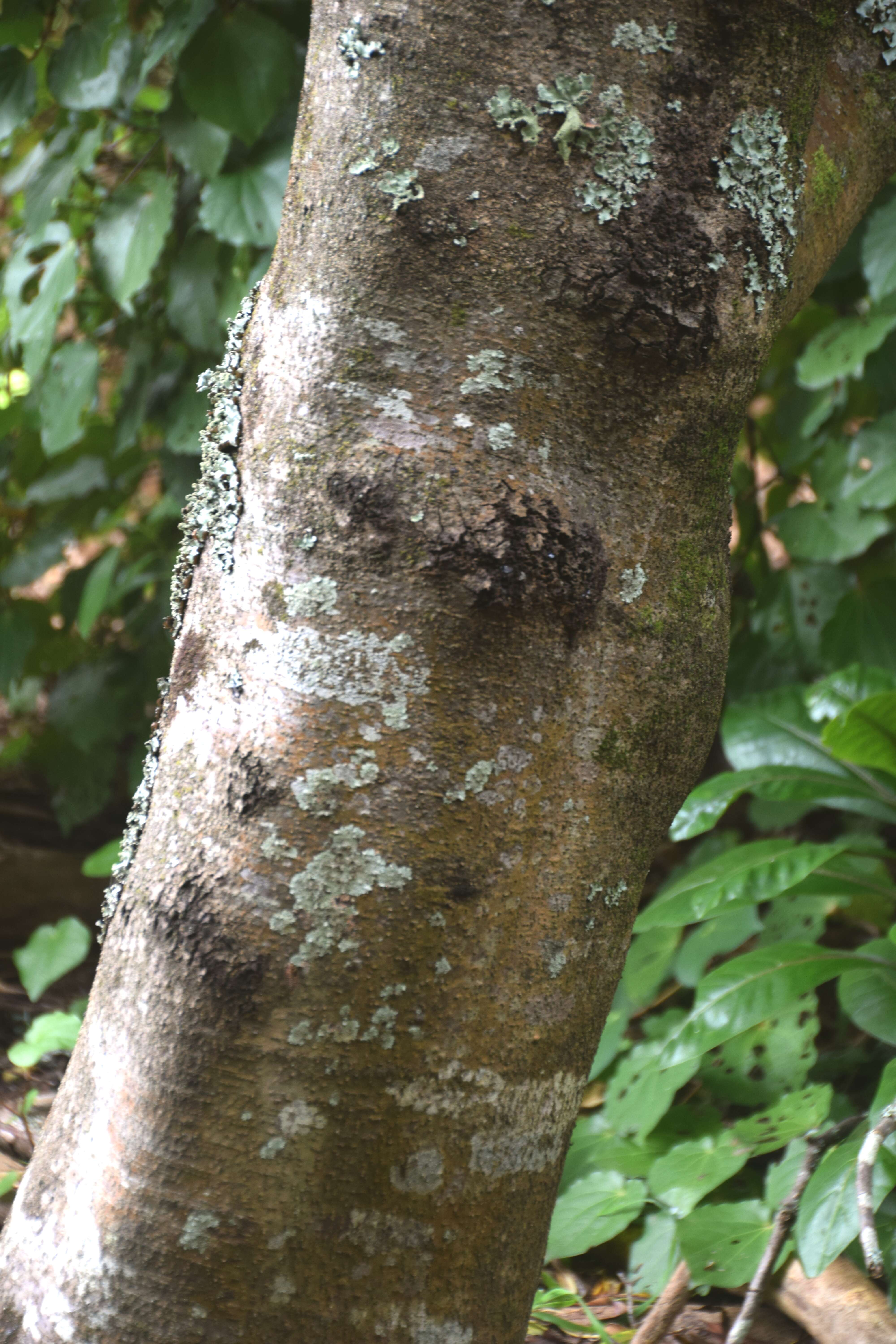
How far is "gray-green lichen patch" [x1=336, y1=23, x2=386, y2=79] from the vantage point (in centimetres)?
57

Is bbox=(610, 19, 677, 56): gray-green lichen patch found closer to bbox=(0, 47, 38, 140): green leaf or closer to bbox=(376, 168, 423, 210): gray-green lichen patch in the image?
bbox=(376, 168, 423, 210): gray-green lichen patch

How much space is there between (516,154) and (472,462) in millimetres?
171

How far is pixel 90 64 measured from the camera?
1.39 metres

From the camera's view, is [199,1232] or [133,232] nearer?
[199,1232]

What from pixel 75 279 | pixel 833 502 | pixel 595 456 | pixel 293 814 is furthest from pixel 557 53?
pixel 833 502

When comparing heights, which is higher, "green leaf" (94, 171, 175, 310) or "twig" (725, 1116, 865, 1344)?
"green leaf" (94, 171, 175, 310)

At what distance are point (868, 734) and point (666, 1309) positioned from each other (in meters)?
0.80

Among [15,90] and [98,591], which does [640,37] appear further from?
[98,591]

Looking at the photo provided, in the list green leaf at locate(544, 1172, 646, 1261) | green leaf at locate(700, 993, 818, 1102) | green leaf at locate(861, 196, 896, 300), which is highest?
green leaf at locate(861, 196, 896, 300)

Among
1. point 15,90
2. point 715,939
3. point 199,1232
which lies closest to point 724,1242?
point 715,939

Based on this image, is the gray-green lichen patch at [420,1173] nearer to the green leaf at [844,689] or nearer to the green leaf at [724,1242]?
the green leaf at [724,1242]

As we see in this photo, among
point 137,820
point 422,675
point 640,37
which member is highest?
point 640,37

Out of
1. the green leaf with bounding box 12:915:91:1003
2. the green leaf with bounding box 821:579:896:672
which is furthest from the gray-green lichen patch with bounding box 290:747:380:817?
the green leaf with bounding box 821:579:896:672

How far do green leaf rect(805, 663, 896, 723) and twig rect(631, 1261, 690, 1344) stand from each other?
2.72ft
